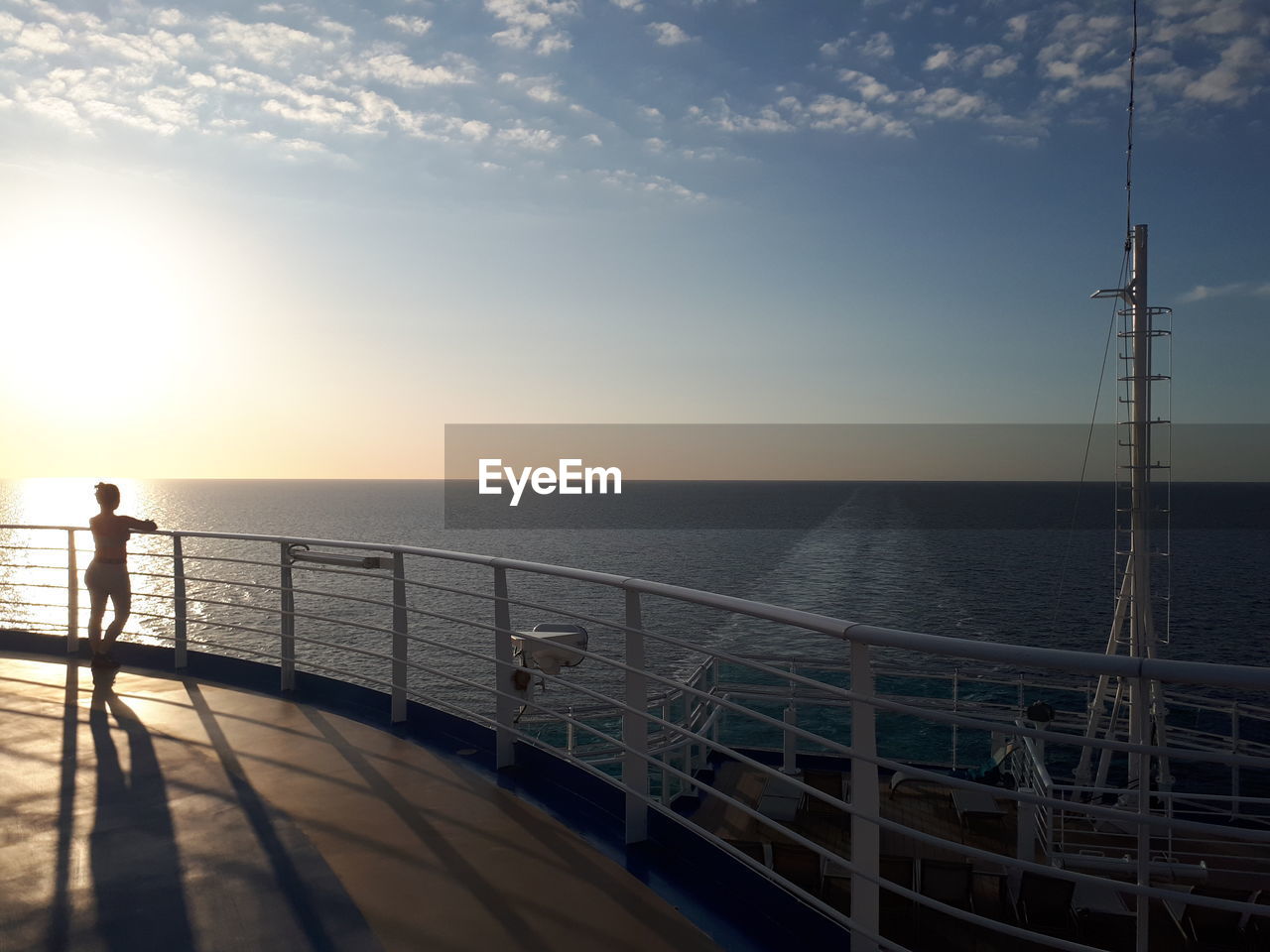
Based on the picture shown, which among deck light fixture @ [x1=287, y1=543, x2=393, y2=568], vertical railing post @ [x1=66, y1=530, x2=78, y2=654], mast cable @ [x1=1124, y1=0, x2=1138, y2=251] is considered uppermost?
mast cable @ [x1=1124, y1=0, x2=1138, y2=251]

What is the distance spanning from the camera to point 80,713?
518cm

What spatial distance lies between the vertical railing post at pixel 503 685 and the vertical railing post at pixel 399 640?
0.75 metres

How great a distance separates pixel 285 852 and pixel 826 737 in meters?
13.8

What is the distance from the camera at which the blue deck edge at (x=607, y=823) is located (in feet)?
9.15

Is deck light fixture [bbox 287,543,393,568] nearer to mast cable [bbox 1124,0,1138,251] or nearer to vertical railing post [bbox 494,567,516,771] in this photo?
vertical railing post [bbox 494,567,516,771]

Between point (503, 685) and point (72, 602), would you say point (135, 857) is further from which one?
point (72, 602)

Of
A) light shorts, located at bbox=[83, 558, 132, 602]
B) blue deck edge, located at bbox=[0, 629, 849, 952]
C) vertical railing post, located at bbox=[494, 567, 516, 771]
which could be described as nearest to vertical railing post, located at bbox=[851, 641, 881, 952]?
blue deck edge, located at bbox=[0, 629, 849, 952]

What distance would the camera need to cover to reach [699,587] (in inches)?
2239

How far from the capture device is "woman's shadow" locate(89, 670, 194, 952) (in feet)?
9.00

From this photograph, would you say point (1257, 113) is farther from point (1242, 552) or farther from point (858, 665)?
point (1242, 552)

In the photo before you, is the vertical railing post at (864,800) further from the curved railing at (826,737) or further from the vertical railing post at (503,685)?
the vertical railing post at (503,685)

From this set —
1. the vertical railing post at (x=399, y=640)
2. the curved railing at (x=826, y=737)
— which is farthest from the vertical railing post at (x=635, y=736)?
the vertical railing post at (x=399, y=640)

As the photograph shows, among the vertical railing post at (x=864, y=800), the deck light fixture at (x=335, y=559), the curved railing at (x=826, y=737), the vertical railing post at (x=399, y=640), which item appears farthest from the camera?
the deck light fixture at (x=335, y=559)

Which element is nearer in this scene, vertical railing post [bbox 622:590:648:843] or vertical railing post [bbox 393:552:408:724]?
vertical railing post [bbox 622:590:648:843]
